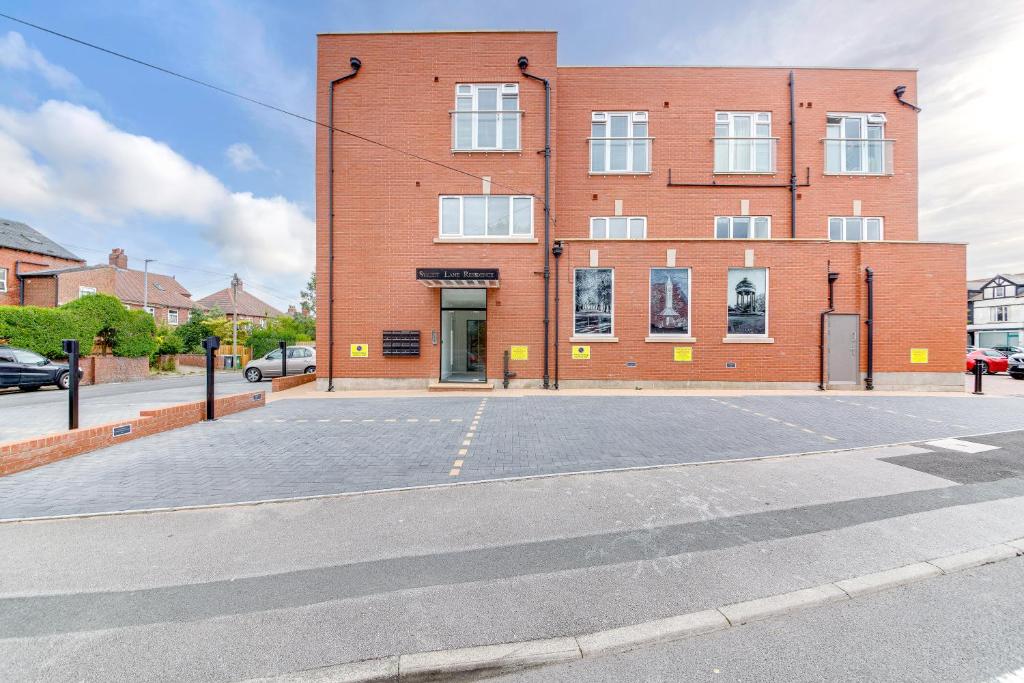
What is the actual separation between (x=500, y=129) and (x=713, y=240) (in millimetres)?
8317

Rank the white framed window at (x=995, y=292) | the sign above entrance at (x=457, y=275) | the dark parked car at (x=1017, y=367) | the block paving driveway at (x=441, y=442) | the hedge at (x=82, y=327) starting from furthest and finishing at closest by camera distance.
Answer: the white framed window at (x=995, y=292) → the dark parked car at (x=1017, y=367) → the hedge at (x=82, y=327) → the sign above entrance at (x=457, y=275) → the block paving driveway at (x=441, y=442)

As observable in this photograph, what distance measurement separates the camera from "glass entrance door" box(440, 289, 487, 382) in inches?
597

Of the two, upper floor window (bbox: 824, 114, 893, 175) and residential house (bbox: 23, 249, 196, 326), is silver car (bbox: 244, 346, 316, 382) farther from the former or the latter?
upper floor window (bbox: 824, 114, 893, 175)

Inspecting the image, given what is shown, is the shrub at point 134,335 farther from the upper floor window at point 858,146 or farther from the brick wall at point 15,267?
the upper floor window at point 858,146

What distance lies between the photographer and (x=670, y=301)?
1487 centimetres

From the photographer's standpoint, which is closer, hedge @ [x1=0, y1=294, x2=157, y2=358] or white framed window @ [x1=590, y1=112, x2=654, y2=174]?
white framed window @ [x1=590, y1=112, x2=654, y2=174]

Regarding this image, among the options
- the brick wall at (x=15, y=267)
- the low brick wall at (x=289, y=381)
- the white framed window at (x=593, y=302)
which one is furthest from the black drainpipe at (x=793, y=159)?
the brick wall at (x=15, y=267)

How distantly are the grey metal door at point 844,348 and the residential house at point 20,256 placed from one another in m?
43.7

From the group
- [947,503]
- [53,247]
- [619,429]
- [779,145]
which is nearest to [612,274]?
[619,429]

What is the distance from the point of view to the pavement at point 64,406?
29.9 ft

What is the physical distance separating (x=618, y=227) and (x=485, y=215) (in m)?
5.35

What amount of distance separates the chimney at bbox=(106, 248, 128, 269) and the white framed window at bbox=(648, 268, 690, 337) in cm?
5346

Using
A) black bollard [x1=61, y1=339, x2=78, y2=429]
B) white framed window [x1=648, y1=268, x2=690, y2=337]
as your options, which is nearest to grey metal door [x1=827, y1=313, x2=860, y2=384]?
white framed window [x1=648, y1=268, x2=690, y2=337]

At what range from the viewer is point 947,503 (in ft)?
15.7
